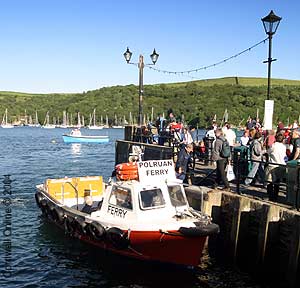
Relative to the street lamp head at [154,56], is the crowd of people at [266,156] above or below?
below

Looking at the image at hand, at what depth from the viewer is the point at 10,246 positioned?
52.8 feet

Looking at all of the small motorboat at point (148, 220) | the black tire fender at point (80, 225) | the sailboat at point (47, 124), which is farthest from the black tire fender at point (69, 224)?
the sailboat at point (47, 124)

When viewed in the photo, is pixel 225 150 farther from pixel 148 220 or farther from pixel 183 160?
pixel 148 220

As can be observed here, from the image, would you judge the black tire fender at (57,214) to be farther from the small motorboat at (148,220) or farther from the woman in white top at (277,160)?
the woman in white top at (277,160)

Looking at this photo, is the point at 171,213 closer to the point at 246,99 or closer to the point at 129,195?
the point at 129,195

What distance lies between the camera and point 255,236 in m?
12.9

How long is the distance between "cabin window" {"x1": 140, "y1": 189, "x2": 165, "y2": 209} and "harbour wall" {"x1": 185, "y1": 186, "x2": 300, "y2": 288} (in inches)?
48.3

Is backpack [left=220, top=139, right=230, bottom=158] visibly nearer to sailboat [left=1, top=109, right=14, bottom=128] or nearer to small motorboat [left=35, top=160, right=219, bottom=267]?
small motorboat [left=35, top=160, right=219, bottom=267]

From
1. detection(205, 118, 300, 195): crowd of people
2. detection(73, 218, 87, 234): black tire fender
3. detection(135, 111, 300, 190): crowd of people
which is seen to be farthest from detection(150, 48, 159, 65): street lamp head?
detection(73, 218, 87, 234): black tire fender

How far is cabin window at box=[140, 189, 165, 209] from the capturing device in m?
13.3

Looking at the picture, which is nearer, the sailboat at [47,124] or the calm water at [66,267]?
the calm water at [66,267]

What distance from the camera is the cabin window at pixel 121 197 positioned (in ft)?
44.3

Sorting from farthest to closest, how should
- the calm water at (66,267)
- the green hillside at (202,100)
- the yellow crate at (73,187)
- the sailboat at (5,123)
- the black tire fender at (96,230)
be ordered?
1. the sailboat at (5,123)
2. the green hillside at (202,100)
3. the yellow crate at (73,187)
4. the black tire fender at (96,230)
5. the calm water at (66,267)

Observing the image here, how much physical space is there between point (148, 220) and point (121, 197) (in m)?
1.25
